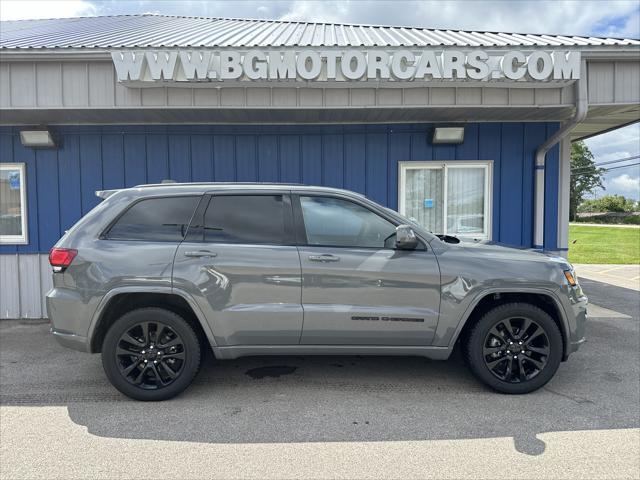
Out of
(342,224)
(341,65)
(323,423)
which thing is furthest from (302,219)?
(341,65)

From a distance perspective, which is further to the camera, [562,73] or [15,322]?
[15,322]

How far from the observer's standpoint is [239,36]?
7082mm

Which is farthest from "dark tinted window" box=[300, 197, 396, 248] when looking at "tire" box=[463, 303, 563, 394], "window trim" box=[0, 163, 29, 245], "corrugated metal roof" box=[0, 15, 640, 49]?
"window trim" box=[0, 163, 29, 245]

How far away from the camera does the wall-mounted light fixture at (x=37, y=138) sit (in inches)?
250

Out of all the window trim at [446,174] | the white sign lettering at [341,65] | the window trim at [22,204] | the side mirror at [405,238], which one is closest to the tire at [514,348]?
the side mirror at [405,238]

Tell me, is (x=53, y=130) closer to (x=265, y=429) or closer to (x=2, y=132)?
(x=2, y=132)

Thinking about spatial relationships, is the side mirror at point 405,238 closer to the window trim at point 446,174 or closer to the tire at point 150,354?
the tire at point 150,354

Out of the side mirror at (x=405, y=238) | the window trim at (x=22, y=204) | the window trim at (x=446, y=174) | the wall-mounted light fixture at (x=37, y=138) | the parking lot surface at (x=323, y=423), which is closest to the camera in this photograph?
the parking lot surface at (x=323, y=423)

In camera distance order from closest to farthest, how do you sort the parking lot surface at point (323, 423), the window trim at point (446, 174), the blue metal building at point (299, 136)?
the parking lot surface at point (323, 423) < the blue metal building at point (299, 136) < the window trim at point (446, 174)

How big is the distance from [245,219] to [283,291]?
0.75 metres

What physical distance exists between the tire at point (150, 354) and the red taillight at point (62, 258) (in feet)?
2.17

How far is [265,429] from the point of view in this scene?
3.31 meters

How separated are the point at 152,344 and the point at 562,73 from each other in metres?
5.68

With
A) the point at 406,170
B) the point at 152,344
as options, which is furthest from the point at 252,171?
the point at 152,344
